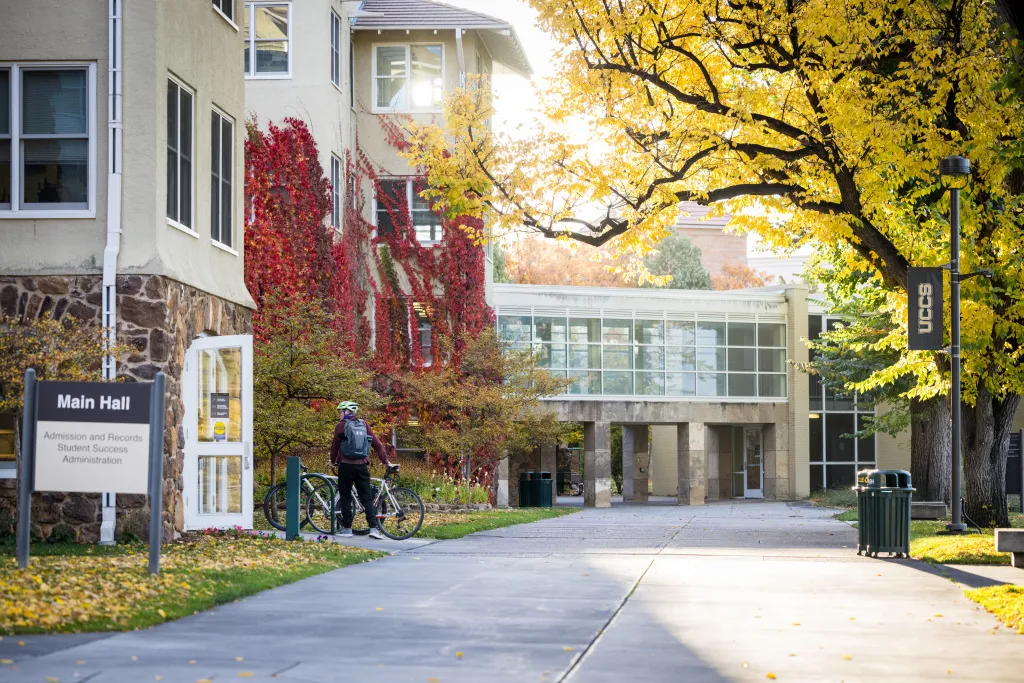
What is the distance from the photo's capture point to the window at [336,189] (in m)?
30.6

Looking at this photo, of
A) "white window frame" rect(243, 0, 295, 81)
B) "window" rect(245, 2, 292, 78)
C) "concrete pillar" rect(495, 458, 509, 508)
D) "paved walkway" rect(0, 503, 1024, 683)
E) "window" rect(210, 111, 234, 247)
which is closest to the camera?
"paved walkway" rect(0, 503, 1024, 683)

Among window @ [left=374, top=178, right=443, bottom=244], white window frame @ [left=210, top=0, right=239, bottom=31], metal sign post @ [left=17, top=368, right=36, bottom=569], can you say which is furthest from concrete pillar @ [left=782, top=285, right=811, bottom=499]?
metal sign post @ [left=17, top=368, right=36, bottom=569]

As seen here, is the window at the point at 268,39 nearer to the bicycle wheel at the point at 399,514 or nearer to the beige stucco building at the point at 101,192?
the beige stucco building at the point at 101,192

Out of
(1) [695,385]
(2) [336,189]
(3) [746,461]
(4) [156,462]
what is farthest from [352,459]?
(3) [746,461]

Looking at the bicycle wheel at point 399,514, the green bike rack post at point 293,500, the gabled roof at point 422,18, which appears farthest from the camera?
the gabled roof at point 422,18

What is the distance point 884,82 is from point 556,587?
9.40m

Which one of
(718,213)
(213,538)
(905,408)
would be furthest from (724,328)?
(213,538)

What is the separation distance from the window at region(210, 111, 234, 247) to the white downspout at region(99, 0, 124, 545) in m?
2.51

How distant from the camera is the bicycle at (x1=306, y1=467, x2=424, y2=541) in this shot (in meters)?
A: 17.8

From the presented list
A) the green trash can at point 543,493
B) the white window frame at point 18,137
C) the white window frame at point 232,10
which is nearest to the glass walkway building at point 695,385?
the green trash can at point 543,493

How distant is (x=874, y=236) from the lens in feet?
62.8

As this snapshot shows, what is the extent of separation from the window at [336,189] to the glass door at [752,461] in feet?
74.1

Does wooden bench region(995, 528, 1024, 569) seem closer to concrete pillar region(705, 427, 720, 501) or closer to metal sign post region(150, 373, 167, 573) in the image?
metal sign post region(150, 373, 167, 573)

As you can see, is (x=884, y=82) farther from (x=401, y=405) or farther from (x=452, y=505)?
(x=401, y=405)
